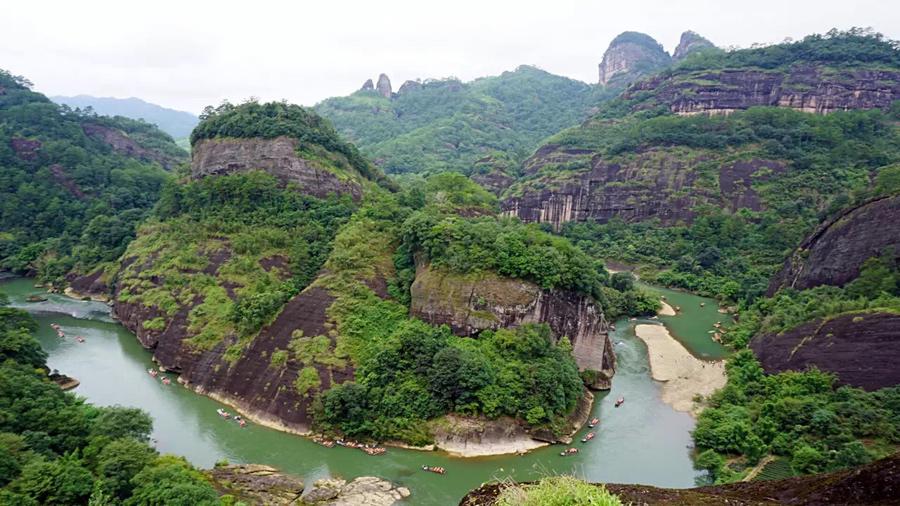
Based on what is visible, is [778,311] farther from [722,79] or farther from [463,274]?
[722,79]

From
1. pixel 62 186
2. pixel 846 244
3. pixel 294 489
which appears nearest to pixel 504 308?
pixel 294 489

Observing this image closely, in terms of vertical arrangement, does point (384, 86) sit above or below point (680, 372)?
above

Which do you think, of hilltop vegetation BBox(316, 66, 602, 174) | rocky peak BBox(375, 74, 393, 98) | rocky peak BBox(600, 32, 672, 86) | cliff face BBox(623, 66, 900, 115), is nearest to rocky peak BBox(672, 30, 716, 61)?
rocky peak BBox(600, 32, 672, 86)

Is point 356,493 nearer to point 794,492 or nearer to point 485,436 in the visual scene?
point 485,436

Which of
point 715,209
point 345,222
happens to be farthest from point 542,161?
point 345,222

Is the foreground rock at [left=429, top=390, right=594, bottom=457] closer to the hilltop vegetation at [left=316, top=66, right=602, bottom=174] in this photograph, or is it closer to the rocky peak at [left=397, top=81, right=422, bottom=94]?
the hilltop vegetation at [left=316, top=66, right=602, bottom=174]
